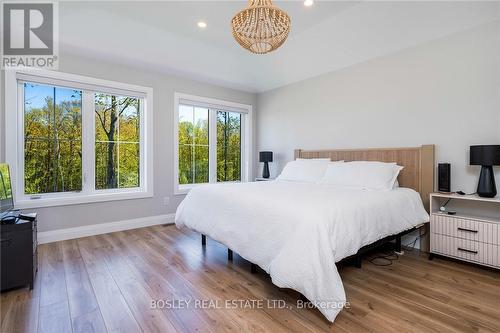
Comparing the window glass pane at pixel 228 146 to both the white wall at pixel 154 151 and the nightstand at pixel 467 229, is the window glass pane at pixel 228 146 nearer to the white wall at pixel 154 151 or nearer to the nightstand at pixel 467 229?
the white wall at pixel 154 151

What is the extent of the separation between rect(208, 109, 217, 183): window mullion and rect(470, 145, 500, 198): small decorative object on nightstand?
366 cm

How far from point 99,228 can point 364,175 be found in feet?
11.5

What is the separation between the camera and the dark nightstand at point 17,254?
186 centimetres

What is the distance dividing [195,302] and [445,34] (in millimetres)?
3648

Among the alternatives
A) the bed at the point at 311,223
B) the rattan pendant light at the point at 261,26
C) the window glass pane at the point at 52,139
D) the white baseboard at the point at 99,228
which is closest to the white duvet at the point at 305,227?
the bed at the point at 311,223

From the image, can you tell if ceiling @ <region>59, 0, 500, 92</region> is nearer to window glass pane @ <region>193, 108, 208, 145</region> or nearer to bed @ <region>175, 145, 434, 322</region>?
window glass pane @ <region>193, 108, 208, 145</region>

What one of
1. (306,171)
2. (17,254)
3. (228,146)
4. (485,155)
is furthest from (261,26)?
(228,146)

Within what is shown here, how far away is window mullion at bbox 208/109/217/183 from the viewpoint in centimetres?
468

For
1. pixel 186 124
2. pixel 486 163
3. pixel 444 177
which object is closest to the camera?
pixel 486 163

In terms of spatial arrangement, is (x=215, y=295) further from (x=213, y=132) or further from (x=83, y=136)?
(x=213, y=132)

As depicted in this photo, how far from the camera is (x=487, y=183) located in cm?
233

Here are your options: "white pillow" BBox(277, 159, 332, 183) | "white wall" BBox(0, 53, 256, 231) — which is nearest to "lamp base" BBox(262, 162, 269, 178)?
"white pillow" BBox(277, 159, 332, 183)

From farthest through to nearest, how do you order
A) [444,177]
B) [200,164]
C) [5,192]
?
1. [200,164]
2. [444,177]
3. [5,192]

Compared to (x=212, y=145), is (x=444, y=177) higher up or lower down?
lower down
